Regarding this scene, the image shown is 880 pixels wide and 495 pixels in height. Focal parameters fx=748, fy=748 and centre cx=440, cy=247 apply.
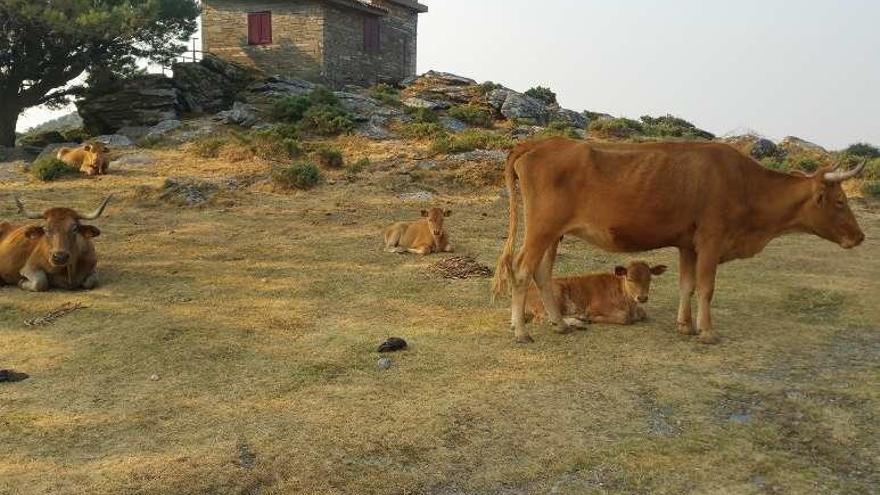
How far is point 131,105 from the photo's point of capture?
32.7 meters

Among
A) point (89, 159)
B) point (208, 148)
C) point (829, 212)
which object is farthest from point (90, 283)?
point (208, 148)

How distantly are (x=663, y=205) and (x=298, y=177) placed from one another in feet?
41.4

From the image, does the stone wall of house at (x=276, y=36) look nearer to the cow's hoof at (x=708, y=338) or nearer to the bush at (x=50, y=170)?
the bush at (x=50, y=170)

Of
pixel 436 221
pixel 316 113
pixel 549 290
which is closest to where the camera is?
pixel 549 290

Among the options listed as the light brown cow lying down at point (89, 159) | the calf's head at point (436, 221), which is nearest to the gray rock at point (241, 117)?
the light brown cow lying down at point (89, 159)

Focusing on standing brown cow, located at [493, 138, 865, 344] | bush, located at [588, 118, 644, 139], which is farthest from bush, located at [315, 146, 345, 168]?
bush, located at [588, 118, 644, 139]

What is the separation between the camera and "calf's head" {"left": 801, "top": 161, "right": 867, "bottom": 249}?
8.35 metres

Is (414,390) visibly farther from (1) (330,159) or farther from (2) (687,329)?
(1) (330,159)

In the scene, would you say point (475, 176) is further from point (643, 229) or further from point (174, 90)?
point (174, 90)

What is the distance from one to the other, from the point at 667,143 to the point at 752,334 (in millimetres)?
2327

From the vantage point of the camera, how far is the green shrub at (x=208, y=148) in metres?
23.5

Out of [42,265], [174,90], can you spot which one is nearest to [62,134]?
[174,90]

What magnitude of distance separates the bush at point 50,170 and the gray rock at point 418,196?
9762 mm

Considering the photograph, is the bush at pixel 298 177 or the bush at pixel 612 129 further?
the bush at pixel 612 129
